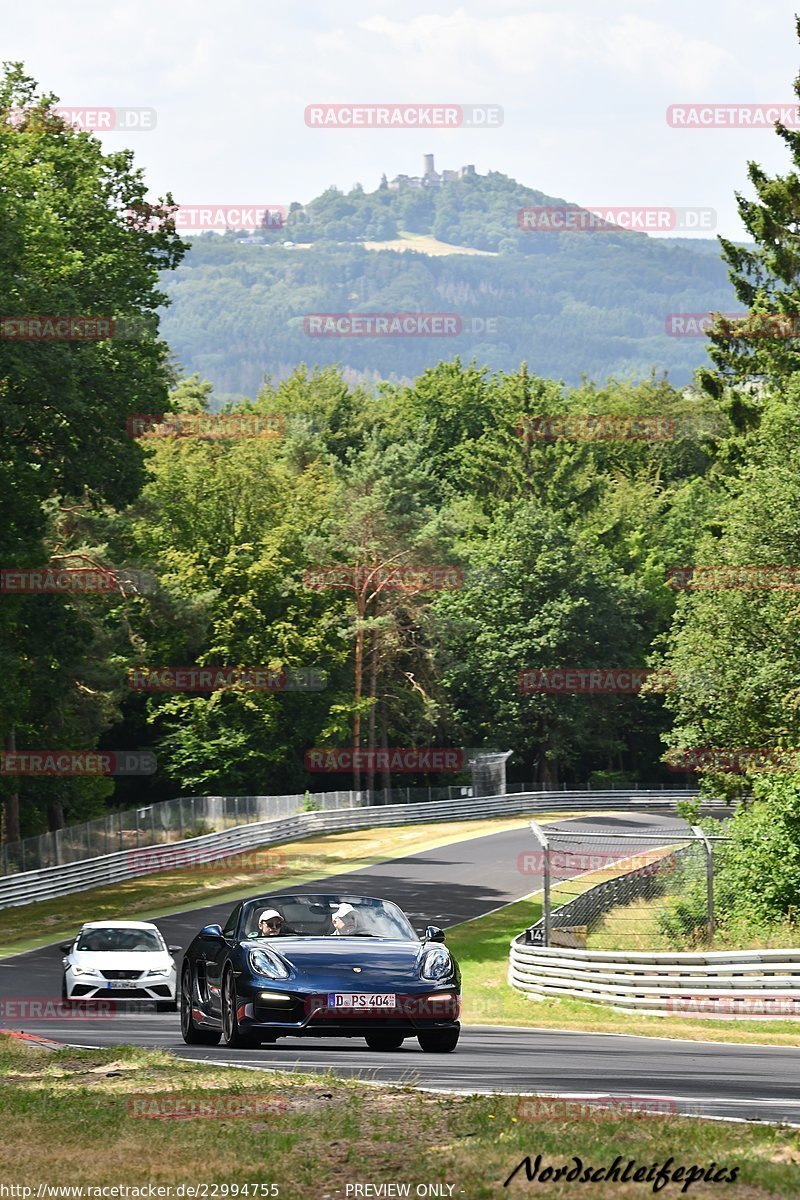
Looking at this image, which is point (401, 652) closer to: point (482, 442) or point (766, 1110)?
point (482, 442)

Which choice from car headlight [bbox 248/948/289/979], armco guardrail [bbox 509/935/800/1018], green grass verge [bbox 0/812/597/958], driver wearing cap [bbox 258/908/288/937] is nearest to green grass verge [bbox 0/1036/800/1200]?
car headlight [bbox 248/948/289/979]

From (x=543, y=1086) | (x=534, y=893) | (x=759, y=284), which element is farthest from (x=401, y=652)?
(x=543, y=1086)

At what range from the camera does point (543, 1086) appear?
11781mm

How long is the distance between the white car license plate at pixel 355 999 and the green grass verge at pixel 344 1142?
204 centimetres

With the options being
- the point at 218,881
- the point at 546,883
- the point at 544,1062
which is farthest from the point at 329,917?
the point at 218,881

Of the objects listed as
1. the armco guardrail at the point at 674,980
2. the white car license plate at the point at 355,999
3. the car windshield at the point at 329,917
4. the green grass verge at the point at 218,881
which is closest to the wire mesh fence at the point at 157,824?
the green grass verge at the point at 218,881

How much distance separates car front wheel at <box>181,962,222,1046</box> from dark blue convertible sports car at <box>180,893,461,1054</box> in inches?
7.7

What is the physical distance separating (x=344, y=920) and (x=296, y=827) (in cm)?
5140

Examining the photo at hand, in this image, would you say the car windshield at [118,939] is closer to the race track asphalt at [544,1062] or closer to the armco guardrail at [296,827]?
the race track asphalt at [544,1062]

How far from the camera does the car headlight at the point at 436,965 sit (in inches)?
548

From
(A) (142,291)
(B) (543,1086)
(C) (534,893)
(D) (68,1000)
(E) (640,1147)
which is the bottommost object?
(C) (534,893)

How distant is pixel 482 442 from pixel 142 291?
58970mm

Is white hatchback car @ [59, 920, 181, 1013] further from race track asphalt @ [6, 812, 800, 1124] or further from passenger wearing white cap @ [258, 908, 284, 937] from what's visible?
passenger wearing white cap @ [258, 908, 284, 937]

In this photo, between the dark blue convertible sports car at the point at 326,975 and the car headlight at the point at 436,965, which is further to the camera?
the car headlight at the point at 436,965
